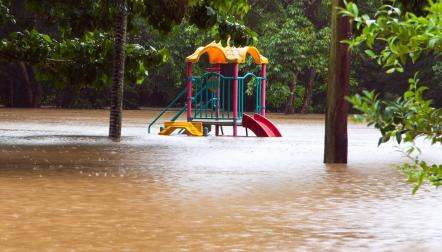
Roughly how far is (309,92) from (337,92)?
3654 cm

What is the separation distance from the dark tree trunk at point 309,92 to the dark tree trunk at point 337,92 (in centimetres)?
3484

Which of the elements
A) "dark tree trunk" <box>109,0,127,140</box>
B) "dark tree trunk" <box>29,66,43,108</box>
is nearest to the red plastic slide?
"dark tree trunk" <box>109,0,127,140</box>

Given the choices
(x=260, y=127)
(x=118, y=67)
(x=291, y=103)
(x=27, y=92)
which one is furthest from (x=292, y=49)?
(x=118, y=67)

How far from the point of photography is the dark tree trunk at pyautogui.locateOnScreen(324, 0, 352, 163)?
706 inches

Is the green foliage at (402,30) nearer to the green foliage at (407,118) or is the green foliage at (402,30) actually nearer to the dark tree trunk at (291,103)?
the green foliage at (407,118)

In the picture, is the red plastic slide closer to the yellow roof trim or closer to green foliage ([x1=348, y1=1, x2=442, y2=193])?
the yellow roof trim

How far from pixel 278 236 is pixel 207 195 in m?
3.50

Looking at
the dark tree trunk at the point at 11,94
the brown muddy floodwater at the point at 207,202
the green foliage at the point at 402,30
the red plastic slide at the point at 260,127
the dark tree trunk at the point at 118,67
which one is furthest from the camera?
the dark tree trunk at the point at 11,94

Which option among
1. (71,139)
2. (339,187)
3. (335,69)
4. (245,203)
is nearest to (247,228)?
(245,203)

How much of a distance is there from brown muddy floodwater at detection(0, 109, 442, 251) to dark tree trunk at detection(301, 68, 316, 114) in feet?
106

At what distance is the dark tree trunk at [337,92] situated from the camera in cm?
1792

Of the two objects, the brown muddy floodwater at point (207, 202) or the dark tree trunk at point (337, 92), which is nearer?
the brown muddy floodwater at point (207, 202)

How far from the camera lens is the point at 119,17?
24.7 meters

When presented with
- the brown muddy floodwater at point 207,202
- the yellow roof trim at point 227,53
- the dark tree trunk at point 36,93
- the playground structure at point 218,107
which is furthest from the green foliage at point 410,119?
the dark tree trunk at point 36,93
